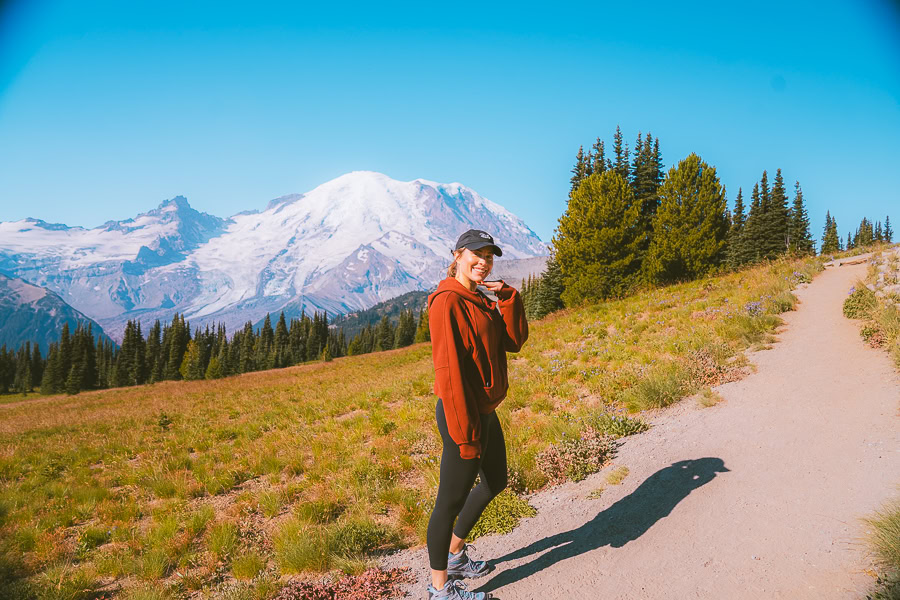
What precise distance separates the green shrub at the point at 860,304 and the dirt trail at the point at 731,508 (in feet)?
11.3

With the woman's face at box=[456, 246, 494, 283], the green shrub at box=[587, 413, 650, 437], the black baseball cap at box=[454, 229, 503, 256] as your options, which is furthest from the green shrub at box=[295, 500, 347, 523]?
the black baseball cap at box=[454, 229, 503, 256]

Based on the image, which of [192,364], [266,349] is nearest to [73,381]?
[192,364]

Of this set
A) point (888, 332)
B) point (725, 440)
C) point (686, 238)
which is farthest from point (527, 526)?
point (686, 238)

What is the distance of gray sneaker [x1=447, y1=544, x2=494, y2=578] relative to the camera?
13.0ft

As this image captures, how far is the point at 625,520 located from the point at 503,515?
137 centimetres

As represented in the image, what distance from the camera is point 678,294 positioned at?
17094 mm

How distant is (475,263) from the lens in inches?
135

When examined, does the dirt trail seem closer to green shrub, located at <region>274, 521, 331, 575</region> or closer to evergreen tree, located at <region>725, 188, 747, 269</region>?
green shrub, located at <region>274, 521, 331, 575</region>

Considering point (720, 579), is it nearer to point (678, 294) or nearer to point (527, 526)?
point (527, 526)

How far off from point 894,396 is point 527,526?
5.95 meters

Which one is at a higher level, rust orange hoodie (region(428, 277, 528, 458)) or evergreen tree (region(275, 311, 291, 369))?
rust orange hoodie (region(428, 277, 528, 458))

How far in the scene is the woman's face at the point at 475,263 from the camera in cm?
343

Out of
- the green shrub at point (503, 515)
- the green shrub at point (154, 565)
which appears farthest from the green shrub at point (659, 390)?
the green shrub at point (154, 565)

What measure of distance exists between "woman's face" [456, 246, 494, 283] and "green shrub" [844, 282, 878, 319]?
36.1 feet
